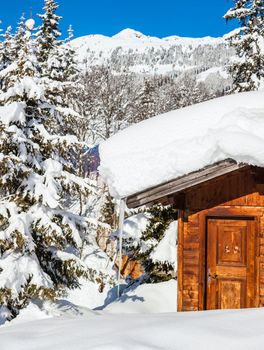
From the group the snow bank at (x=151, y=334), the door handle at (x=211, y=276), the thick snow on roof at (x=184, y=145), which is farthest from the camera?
the door handle at (x=211, y=276)

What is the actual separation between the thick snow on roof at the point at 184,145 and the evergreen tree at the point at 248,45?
1338 centimetres

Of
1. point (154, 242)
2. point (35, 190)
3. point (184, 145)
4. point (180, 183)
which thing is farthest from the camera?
point (154, 242)

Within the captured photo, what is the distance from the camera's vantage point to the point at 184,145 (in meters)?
6.98

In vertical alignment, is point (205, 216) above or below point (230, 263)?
above

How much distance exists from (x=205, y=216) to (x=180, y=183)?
154 cm

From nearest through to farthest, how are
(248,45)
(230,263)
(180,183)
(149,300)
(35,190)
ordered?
(180,183) → (230,263) → (35,190) → (149,300) → (248,45)

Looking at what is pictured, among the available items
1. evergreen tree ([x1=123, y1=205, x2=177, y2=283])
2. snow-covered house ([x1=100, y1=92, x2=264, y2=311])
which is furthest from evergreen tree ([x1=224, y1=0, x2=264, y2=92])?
snow-covered house ([x1=100, y1=92, x2=264, y2=311])

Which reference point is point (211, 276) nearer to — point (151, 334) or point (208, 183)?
point (208, 183)

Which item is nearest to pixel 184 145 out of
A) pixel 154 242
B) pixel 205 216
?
pixel 205 216

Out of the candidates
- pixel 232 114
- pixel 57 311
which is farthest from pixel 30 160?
pixel 232 114

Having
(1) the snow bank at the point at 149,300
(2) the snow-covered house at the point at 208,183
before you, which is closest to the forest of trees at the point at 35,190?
(1) the snow bank at the point at 149,300

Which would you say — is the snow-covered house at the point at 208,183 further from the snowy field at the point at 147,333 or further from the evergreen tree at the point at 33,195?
the snowy field at the point at 147,333

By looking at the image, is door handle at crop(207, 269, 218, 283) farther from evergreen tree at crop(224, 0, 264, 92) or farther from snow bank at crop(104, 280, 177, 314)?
evergreen tree at crop(224, 0, 264, 92)

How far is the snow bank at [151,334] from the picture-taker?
10.7 ft
